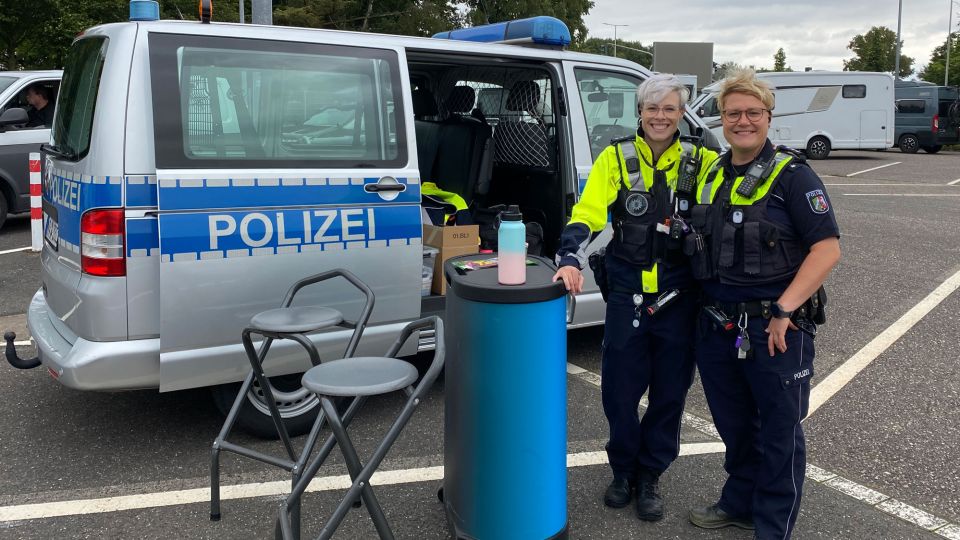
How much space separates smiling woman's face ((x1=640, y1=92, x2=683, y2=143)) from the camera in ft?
9.82

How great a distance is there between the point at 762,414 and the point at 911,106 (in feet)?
85.3

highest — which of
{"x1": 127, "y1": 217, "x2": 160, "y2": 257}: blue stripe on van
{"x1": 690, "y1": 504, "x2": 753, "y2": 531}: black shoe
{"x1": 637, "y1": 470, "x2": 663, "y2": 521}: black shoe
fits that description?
{"x1": 127, "y1": 217, "x2": 160, "y2": 257}: blue stripe on van

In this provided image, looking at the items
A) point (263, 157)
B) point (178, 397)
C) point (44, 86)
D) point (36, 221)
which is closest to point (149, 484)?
point (178, 397)

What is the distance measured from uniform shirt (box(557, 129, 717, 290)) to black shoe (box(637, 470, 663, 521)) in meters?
0.82

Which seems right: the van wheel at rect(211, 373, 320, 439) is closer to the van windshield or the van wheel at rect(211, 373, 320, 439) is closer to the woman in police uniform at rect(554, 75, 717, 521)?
the woman in police uniform at rect(554, 75, 717, 521)

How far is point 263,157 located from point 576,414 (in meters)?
2.08

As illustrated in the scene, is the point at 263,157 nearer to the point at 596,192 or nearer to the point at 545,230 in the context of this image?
the point at 596,192

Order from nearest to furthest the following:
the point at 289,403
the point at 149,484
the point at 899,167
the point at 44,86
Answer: the point at 149,484
the point at 289,403
the point at 44,86
the point at 899,167

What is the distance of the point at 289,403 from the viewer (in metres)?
3.81

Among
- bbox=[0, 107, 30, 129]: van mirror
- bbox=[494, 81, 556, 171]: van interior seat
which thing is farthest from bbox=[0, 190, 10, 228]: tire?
bbox=[494, 81, 556, 171]: van interior seat

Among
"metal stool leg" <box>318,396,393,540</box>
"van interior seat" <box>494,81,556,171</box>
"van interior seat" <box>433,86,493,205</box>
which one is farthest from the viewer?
"van interior seat" <box>433,86,493,205</box>

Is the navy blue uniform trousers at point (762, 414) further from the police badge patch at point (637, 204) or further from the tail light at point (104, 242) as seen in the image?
the tail light at point (104, 242)

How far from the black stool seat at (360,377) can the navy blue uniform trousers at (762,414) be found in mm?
1172

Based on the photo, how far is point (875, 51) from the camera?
4891 centimetres
